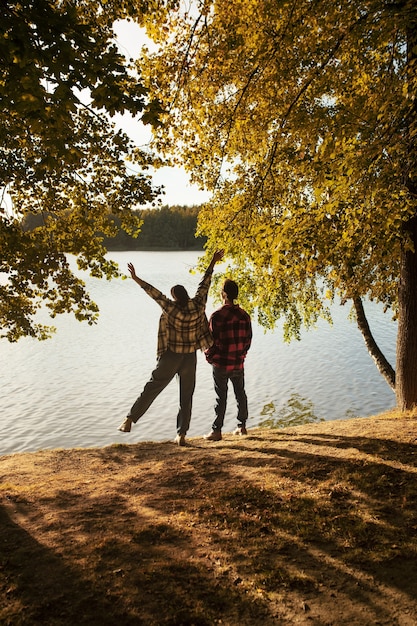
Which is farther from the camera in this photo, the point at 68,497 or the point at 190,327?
the point at 190,327

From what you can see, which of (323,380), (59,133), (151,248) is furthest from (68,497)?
(151,248)

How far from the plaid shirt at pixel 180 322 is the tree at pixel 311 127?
4.01 ft

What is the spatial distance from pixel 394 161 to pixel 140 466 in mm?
5487

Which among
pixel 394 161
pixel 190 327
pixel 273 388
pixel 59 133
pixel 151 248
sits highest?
pixel 151 248

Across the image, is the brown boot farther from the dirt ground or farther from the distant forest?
the distant forest

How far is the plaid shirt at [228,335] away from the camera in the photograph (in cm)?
772

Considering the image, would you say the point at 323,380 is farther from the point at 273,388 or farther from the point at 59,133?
the point at 59,133

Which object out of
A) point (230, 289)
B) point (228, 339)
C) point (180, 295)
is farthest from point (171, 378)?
point (230, 289)

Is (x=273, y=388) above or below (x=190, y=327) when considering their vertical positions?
below

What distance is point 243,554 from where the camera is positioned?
385 cm

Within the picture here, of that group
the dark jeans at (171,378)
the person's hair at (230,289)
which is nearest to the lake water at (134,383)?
the person's hair at (230,289)

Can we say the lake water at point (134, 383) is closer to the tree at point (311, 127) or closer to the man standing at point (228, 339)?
the tree at point (311, 127)

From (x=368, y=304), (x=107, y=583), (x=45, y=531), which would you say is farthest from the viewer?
(x=368, y=304)

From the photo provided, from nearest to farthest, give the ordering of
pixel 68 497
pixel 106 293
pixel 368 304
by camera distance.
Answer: pixel 68 497 < pixel 368 304 < pixel 106 293
